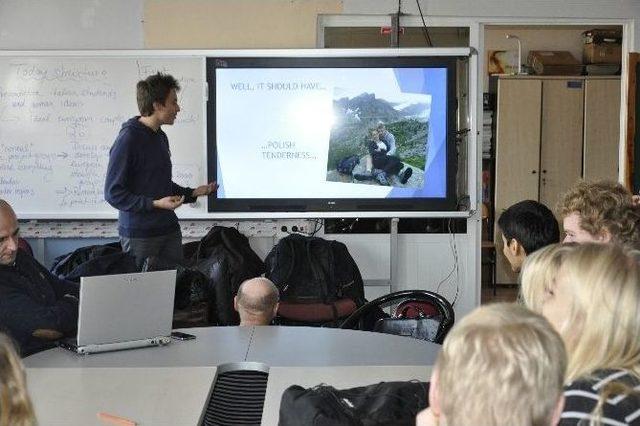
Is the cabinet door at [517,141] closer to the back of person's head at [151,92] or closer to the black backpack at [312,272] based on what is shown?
the black backpack at [312,272]

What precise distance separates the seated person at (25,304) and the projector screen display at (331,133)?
2.35 m

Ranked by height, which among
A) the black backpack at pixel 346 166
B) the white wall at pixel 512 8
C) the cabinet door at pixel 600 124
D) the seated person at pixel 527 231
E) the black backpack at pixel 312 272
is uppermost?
the white wall at pixel 512 8

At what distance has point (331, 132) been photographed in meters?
5.40

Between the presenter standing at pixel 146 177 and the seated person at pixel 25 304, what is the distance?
1087 millimetres

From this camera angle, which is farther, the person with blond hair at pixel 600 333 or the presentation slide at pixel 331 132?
the presentation slide at pixel 331 132

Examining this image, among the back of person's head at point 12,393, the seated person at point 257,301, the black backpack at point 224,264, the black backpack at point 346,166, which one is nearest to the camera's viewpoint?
the back of person's head at point 12,393

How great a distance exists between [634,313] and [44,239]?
14.9 ft

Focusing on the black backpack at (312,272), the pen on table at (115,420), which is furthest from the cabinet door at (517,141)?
the pen on table at (115,420)

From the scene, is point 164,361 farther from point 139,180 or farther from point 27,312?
point 139,180

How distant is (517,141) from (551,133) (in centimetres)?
35

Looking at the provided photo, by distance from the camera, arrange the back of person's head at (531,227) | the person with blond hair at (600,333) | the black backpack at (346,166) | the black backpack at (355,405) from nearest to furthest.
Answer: the person with blond hair at (600,333), the black backpack at (355,405), the back of person's head at (531,227), the black backpack at (346,166)

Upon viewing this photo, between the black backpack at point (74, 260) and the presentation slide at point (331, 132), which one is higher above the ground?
the presentation slide at point (331, 132)

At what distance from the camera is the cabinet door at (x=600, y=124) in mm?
7699

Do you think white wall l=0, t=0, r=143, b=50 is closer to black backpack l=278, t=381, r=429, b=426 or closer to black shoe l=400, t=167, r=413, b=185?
black shoe l=400, t=167, r=413, b=185
